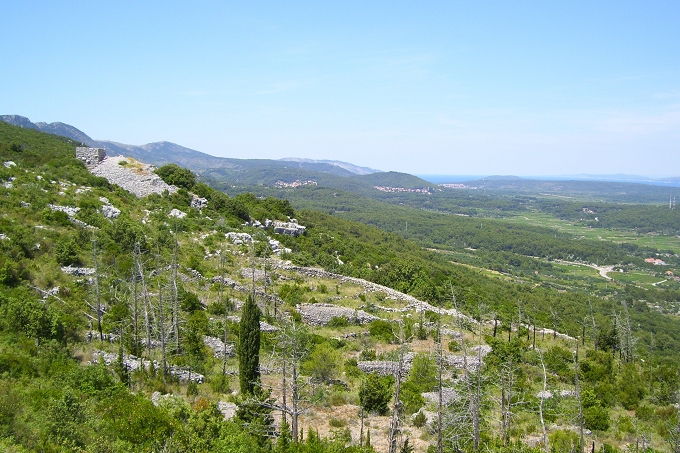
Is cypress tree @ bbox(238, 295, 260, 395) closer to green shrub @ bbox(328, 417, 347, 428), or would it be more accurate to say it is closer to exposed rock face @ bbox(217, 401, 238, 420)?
exposed rock face @ bbox(217, 401, 238, 420)

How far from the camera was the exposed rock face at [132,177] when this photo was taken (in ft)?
141

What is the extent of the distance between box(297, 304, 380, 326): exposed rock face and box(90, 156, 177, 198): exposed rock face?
23.9m

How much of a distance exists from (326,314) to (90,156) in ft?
118

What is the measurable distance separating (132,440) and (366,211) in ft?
501

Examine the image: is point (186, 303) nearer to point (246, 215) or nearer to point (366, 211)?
point (246, 215)

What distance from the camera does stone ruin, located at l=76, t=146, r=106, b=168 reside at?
150 ft

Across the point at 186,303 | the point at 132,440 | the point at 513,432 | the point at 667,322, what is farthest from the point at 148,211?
the point at 667,322

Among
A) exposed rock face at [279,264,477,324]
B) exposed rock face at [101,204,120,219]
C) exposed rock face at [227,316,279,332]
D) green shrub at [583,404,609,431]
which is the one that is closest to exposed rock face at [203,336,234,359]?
exposed rock face at [227,316,279,332]

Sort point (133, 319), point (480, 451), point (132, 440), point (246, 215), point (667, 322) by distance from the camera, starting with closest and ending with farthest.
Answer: point (132, 440) < point (480, 451) < point (133, 319) < point (246, 215) < point (667, 322)

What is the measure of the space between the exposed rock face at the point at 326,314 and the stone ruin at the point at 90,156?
108ft

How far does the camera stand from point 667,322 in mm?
65812

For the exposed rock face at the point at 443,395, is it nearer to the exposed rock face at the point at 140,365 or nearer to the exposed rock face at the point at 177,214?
the exposed rock face at the point at 140,365

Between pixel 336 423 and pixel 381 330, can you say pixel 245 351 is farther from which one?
pixel 381 330

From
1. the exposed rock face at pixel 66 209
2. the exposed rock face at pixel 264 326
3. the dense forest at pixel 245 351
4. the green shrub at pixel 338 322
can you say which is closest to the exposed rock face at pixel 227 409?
the dense forest at pixel 245 351
